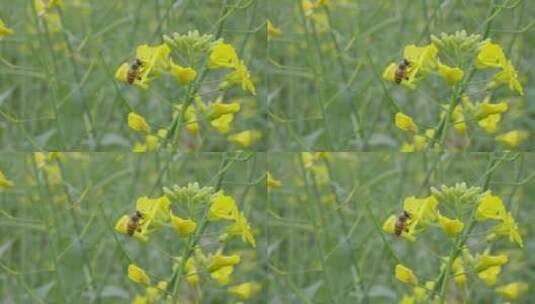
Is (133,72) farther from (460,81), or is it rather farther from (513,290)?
(513,290)

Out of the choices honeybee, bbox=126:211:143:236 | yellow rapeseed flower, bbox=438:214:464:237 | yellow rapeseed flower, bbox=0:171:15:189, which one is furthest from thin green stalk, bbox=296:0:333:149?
yellow rapeseed flower, bbox=0:171:15:189

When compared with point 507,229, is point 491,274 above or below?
below

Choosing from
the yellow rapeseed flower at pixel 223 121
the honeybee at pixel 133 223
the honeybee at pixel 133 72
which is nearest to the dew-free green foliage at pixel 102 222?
the yellow rapeseed flower at pixel 223 121

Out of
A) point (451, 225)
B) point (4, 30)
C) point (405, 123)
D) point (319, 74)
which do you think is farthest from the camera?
point (319, 74)

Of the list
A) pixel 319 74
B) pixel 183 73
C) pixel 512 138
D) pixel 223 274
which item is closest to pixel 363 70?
pixel 319 74

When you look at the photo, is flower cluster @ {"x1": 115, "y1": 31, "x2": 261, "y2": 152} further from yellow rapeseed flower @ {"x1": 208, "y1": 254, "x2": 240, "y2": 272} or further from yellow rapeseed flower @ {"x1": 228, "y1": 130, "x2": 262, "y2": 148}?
yellow rapeseed flower @ {"x1": 208, "y1": 254, "x2": 240, "y2": 272}
